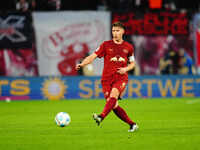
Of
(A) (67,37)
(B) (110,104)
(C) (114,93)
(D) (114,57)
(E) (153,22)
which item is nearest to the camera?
(B) (110,104)

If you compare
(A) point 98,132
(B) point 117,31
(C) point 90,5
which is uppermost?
(B) point 117,31

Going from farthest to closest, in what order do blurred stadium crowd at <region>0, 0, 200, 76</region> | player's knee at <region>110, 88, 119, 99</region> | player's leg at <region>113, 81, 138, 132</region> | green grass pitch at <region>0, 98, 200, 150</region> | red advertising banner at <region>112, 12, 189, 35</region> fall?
red advertising banner at <region>112, 12, 189, 35</region>, blurred stadium crowd at <region>0, 0, 200, 76</region>, player's leg at <region>113, 81, 138, 132</region>, player's knee at <region>110, 88, 119, 99</region>, green grass pitch at <region>0, 98, 200, 150</region>

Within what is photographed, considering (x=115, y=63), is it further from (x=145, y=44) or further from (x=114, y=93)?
(x=145, y=44)

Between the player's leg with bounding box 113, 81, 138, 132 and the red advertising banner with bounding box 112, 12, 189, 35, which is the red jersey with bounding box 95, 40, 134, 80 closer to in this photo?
the player's leg with bounding box 113, 81, 138, 132

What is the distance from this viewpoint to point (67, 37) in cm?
2191

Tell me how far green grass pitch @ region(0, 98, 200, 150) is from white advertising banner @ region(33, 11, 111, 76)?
7590 millimetres

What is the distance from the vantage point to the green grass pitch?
7.39m

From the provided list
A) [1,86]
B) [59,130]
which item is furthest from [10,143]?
[1,86]

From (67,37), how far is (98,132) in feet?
43.1

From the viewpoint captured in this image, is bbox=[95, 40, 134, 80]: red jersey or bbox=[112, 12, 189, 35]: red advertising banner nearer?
bbox=[95, 40, 134, 80]: red jersey

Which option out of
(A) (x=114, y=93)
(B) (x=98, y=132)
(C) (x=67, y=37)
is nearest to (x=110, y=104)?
(A) (x=114, y=93)

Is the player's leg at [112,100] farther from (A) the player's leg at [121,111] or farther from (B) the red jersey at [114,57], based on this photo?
(B) the red jersey at [114,57]

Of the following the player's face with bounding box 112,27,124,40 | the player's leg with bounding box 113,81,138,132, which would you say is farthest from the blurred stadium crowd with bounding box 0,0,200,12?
the player's leg with bounding box 113,81,138,132

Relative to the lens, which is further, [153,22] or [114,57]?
[153,22]
